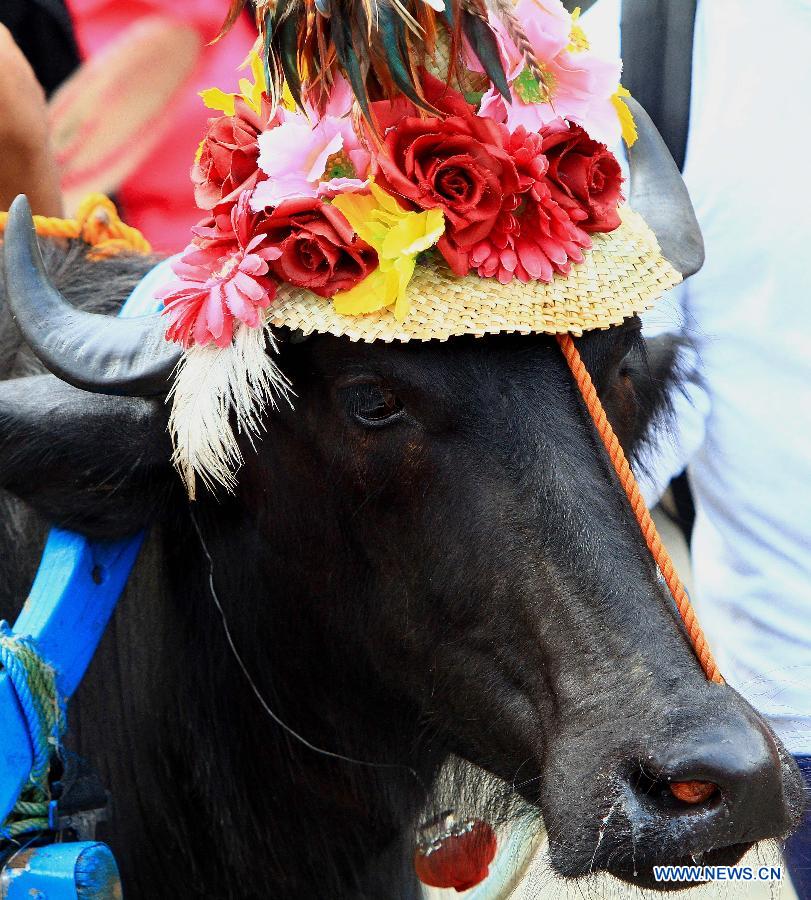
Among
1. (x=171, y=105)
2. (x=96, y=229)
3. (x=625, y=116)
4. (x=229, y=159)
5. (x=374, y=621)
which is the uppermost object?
(x=229, y=159)

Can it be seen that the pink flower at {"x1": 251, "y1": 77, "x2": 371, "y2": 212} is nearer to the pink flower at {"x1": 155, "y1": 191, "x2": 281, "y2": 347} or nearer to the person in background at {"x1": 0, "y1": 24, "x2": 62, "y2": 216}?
the pink flower at {"x1": 155, "y1": 191, "x2": 281, "y2": 347}

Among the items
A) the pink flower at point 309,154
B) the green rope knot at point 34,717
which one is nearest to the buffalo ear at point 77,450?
the green rope knot at point 34,717

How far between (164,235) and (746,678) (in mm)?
3248

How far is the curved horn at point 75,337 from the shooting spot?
234 cm

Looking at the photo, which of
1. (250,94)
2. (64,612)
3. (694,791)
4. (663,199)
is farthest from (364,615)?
(663,199)

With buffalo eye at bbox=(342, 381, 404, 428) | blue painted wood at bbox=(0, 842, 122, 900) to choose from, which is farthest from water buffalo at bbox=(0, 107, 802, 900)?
blue painted wood at bbox=(0, 842, 122, 900)

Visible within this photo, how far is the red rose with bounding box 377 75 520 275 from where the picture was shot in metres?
2.14

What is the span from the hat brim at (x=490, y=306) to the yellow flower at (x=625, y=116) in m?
0.43

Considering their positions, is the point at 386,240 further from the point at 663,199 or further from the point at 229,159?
the point at 663,199

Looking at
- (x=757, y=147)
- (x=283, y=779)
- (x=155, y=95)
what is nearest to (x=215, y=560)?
(x=283, y=779)

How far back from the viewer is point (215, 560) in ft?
8.80

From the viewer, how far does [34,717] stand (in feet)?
7.63

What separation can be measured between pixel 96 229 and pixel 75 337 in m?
0.96

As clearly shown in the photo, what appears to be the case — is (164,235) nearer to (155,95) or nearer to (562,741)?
(155,95)
